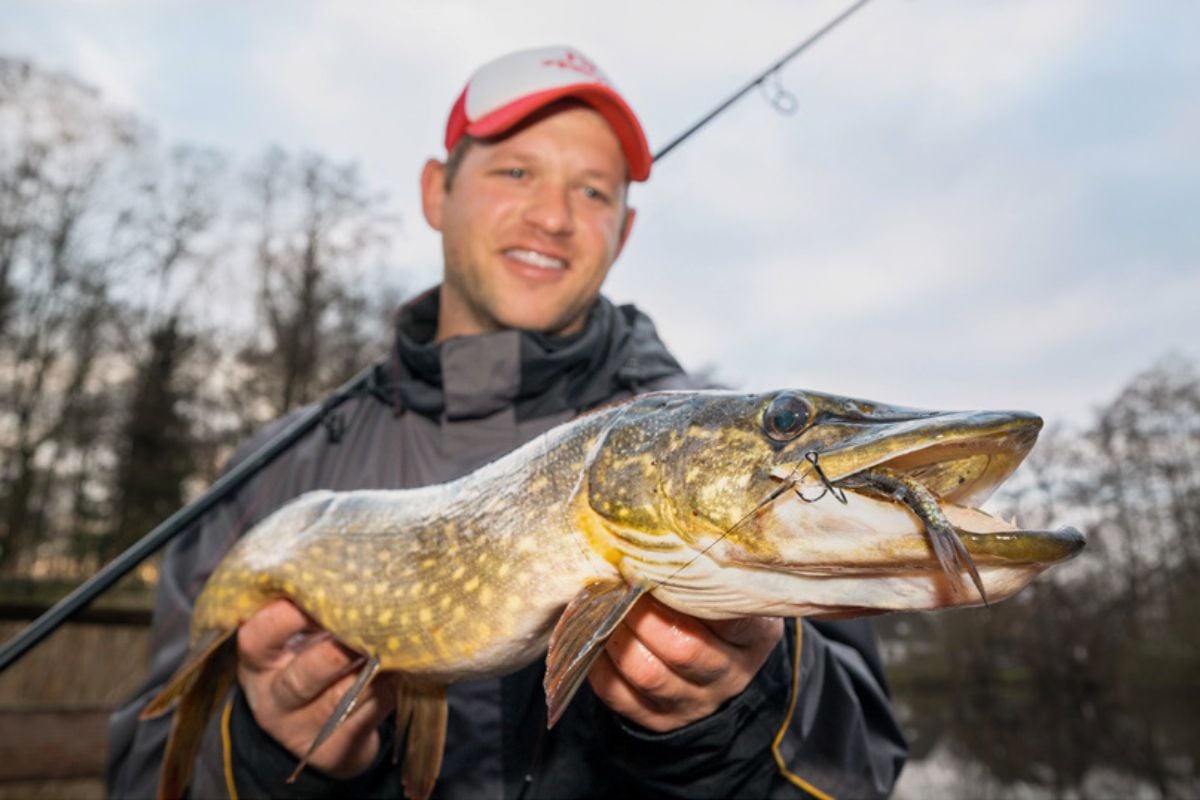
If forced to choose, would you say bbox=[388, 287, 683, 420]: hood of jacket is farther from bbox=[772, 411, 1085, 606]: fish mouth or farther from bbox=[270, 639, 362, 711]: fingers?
bbox=[772, 411, 1085, 606]: fish mouth

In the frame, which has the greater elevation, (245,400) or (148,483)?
(245,400)

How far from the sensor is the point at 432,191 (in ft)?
9.16

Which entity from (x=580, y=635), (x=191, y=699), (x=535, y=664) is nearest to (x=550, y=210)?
(x=535, y=664)

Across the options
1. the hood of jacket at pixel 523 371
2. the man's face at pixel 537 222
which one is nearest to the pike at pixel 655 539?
the hood of jacket at pixel 523 371

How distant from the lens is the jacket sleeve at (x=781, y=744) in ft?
5.06

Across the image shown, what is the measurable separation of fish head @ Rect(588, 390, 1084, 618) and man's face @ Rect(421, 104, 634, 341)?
1151 mm

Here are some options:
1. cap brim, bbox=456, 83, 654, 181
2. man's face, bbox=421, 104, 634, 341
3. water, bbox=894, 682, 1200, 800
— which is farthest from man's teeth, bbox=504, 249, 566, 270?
water, bbox=894, 682, 1200, 800

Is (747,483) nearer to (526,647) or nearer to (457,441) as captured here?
(526,647)

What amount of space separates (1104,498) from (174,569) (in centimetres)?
2334

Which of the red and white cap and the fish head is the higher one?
the red and white cap

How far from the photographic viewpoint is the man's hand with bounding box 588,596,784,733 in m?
1.35

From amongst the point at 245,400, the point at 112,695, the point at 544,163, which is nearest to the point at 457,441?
the point at 544,163

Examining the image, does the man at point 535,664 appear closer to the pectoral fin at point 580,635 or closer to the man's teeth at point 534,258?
the man's teeth at point 534,258

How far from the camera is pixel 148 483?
1467 centimetres
